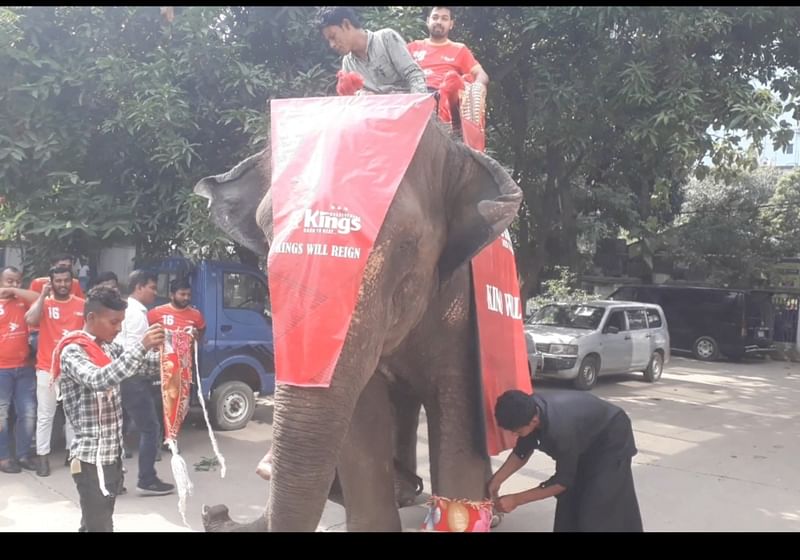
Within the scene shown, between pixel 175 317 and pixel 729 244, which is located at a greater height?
pixel 729 244

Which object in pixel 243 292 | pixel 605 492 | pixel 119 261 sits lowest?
pixel 605 492

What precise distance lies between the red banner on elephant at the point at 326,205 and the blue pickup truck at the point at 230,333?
4.52 metres

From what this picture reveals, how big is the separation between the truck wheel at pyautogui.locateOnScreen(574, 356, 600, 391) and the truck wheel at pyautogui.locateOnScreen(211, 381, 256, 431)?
20.0ft

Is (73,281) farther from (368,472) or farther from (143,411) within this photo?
(368,472)

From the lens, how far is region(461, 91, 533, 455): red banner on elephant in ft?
12.5

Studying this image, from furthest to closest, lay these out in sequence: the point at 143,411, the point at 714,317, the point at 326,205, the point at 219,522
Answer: the point at 714,317
the point at 143,411
the point at 219,522
the point at 326,205

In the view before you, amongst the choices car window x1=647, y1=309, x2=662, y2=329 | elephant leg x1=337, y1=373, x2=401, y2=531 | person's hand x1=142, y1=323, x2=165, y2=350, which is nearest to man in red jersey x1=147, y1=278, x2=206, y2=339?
person's hand x1=142, y1=323, x2=165, y2=350

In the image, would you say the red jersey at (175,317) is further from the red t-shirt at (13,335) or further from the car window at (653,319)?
the car window at (653,319)

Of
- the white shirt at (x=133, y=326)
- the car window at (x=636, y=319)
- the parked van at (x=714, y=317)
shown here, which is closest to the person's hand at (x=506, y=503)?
the white shirt at (x=133, y=326)

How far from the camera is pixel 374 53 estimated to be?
13.5ft

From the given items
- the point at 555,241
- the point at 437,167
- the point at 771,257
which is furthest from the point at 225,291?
the point at 771,257

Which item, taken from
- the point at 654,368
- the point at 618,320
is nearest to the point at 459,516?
the point at 618,320

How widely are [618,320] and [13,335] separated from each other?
9.94m

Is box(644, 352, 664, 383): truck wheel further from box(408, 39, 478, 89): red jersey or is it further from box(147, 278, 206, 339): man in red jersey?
box(408, 39, 478, 89): red jersey
